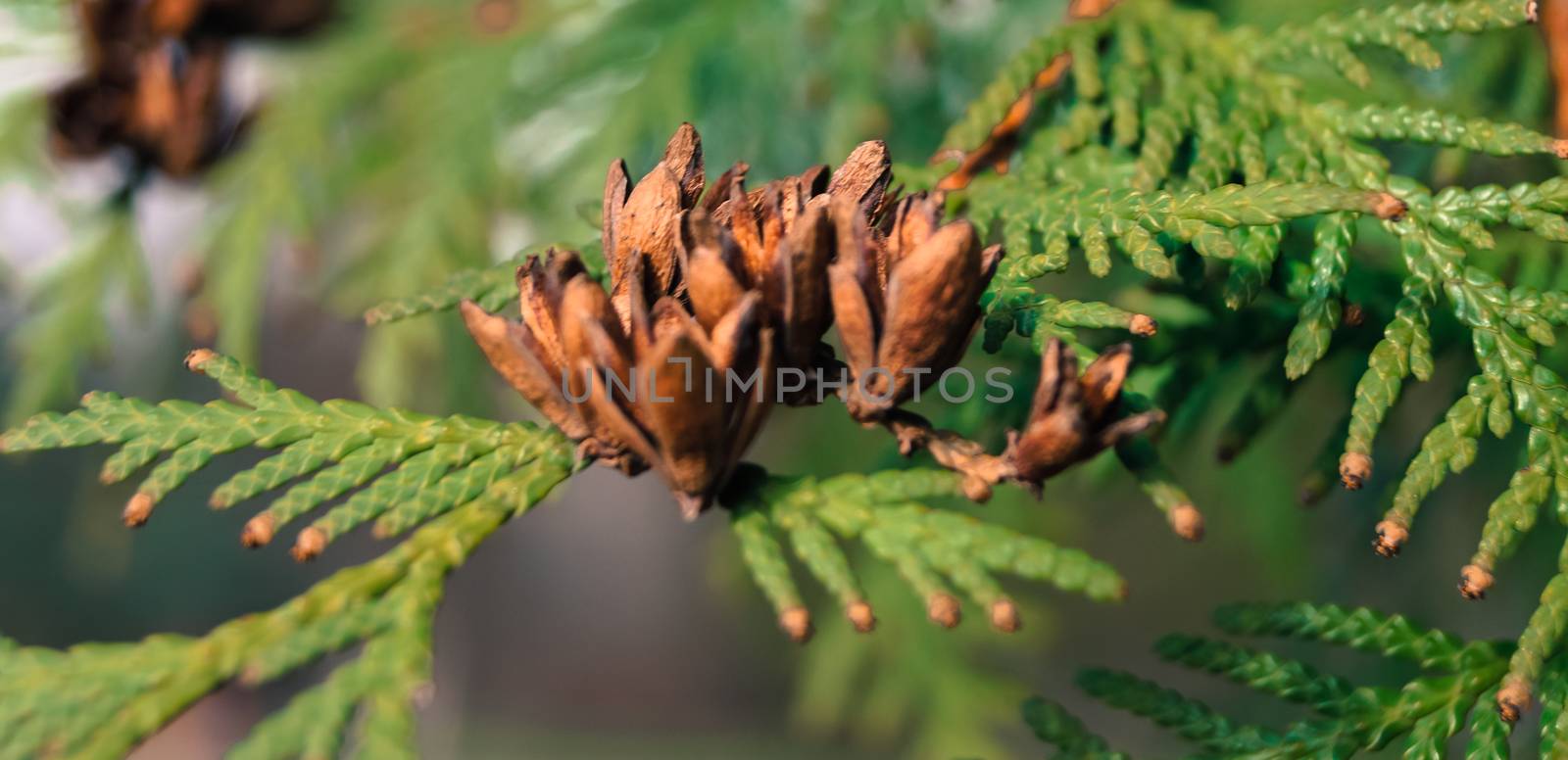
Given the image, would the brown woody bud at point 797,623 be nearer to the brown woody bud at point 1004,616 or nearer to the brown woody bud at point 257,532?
the brown woody bud at point 1004,616

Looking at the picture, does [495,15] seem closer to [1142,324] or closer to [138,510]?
[138,510]

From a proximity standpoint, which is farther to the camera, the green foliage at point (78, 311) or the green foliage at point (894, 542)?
the green foliage at point (78, 311)

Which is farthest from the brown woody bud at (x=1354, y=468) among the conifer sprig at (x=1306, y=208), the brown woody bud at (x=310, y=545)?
the brown woody bud at (x=310, y=545)

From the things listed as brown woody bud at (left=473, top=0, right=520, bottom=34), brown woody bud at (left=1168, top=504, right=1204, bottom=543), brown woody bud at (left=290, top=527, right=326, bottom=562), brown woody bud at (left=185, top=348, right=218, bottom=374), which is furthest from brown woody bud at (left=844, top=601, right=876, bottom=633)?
brown woody bud at (left=473, top=0, right=520, bottom=34)

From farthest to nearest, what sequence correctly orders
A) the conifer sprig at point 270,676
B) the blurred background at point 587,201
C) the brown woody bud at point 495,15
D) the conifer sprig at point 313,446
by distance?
1. the brown woody bud at point 495,15
2. the blurred background at point 587,201
3. the conifer sprig at point 313,446
4. the conifer sprig at point 270,676

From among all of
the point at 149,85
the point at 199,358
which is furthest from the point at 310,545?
the point at 149,85

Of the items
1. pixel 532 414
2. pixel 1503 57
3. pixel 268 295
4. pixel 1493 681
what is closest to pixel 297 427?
pixel 1493 681

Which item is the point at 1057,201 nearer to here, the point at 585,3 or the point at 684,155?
the point at 684,155
